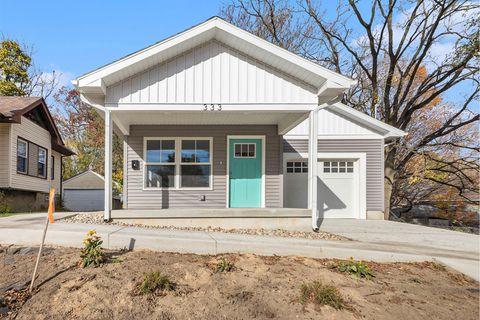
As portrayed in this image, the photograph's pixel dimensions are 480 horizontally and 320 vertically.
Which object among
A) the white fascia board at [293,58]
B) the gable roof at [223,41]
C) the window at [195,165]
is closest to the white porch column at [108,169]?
the gable roof at [223,41]

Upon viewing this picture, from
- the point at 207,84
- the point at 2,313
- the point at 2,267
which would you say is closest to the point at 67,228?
the point at 2,267

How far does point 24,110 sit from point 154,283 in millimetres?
12478

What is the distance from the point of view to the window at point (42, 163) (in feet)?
52.7

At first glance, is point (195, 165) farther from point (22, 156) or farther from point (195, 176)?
point (22, 156)

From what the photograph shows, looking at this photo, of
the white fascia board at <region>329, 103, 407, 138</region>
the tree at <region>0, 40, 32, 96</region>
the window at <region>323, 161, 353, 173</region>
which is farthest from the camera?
the tree at <region>0, 40, 32, 96</region>

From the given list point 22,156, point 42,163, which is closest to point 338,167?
point 22,156

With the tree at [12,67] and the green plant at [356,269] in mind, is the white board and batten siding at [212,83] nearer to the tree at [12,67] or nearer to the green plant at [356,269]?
the green plant at [356,269]

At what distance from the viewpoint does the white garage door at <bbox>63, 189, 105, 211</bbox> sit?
89.9 feet

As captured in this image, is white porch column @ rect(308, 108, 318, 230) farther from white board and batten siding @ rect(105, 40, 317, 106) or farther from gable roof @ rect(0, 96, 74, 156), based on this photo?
gable roof @ rect(0, 96, 74, 156)

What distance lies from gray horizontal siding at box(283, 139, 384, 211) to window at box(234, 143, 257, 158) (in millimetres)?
2598

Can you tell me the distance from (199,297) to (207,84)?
5.24 metres

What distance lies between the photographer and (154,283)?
3910 mm

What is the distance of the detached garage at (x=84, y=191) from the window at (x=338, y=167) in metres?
20.8

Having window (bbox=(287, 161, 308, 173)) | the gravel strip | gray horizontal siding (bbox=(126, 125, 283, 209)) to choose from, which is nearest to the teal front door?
gray horizontal siding (bbox=(126, 125, 283, 209))
